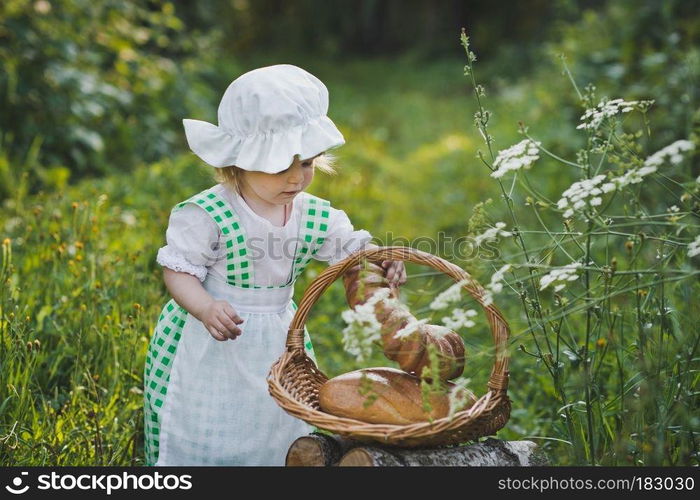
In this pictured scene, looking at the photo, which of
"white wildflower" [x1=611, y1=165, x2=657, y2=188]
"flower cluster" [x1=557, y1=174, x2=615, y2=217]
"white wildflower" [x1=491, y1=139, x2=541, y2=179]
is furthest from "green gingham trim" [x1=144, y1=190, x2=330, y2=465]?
"white wildflower" [x1=611, y1=165, x2=657, y2=188]

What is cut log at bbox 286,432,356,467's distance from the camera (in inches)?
85.7

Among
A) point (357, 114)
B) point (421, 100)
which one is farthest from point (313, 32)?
point (357, 114)

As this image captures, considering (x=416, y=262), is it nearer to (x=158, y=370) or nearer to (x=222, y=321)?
(x=222, y=321)

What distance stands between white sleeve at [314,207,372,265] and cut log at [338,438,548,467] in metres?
0.71

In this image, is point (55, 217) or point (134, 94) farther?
point (134, 94)

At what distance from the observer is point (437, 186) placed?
7391 mm

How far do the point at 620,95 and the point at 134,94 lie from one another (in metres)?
3.85

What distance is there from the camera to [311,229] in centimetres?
255

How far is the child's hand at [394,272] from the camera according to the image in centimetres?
248

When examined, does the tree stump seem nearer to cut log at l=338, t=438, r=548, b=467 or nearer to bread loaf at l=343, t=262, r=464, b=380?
cut log at l=338, t=438, r=548, b=467

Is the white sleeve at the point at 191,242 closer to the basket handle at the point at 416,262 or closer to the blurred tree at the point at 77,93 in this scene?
the basket handle at the point at 416,262

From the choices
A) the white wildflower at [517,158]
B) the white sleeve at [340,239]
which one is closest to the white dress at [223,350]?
the white sleeve at [340,239]

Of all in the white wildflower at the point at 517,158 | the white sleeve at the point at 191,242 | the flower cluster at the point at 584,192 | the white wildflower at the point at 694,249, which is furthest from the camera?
the white sleeve at the point at 191,242

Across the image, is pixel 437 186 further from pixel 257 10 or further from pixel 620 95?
pixel 257 10
